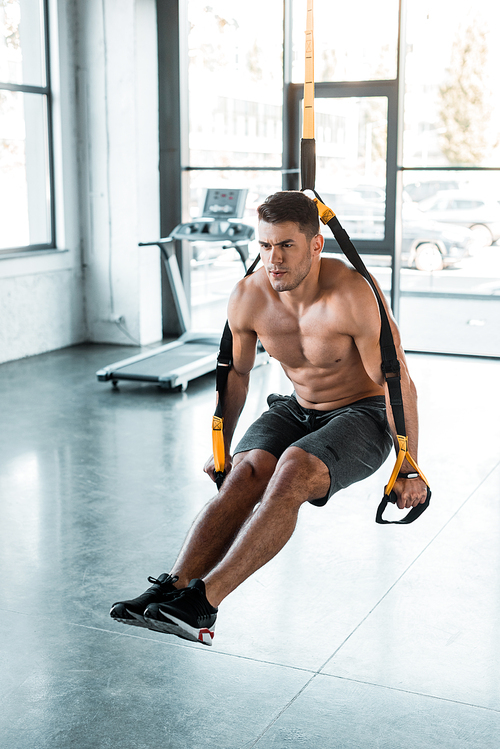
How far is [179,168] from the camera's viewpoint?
7422 mm

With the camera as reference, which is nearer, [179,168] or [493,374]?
[493,374]

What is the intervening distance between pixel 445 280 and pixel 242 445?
5413 millimetres

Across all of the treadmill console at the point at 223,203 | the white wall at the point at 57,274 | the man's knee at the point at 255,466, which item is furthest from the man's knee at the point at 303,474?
the white wall at the point at 57,274

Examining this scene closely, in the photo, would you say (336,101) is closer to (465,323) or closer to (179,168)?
(179,168)

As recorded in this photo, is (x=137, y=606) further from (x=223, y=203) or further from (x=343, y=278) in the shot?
(x=223, y=203)

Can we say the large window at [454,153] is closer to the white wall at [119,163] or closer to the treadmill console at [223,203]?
the treadmill console at [223,203]

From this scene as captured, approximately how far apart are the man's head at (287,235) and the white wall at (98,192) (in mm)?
4825

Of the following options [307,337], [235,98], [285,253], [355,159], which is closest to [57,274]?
[235,98]

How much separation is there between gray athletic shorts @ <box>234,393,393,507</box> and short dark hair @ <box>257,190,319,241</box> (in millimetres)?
537

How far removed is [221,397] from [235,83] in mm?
5462

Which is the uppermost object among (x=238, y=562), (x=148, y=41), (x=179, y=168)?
(x=148, y=41)

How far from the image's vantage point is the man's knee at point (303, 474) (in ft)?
7.04

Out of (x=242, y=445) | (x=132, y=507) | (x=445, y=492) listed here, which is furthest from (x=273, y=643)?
(x=445, y=492)

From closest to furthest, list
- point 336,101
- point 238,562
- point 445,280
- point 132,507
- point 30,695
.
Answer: point 238,562 → point 30,695 → point 132,507 → point 336,101 → point 445,280
